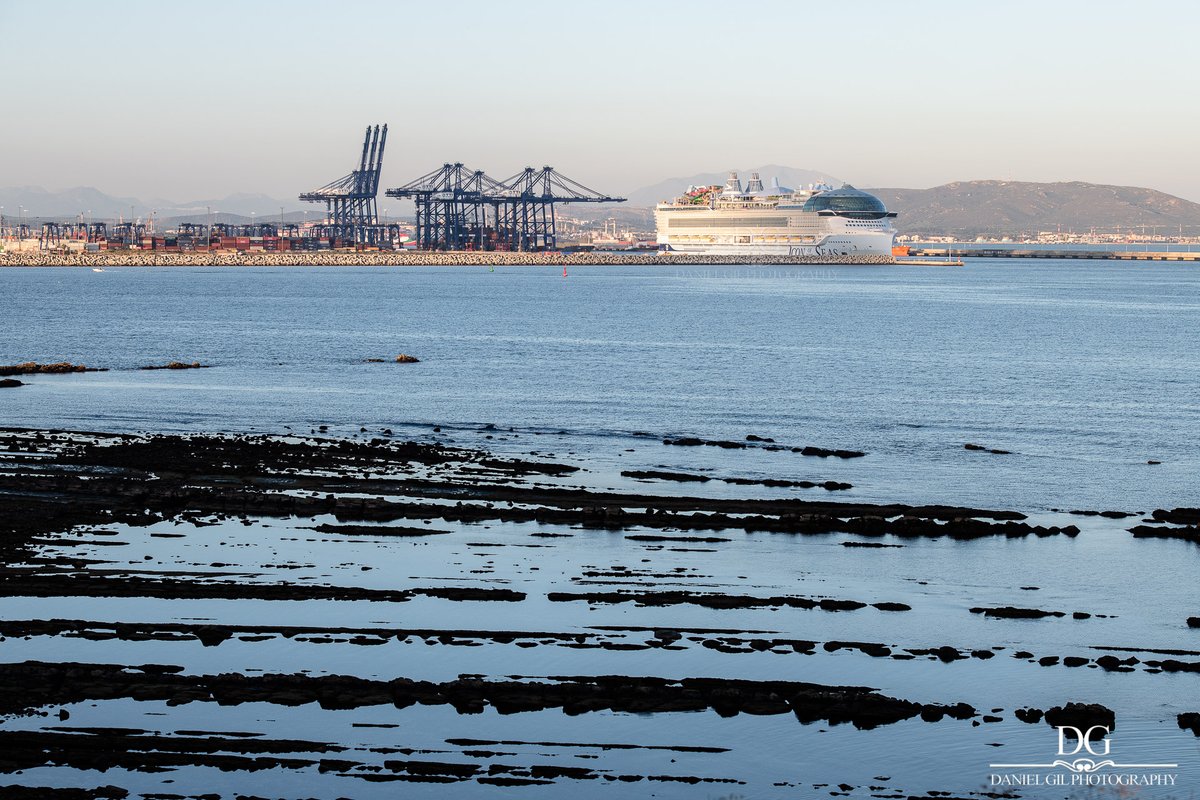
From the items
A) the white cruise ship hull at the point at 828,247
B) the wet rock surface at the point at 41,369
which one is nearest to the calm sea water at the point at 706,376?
the wet rock surface at the point at 41,369

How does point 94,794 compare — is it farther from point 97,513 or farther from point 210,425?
point 210,425

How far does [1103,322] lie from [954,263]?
80851mm

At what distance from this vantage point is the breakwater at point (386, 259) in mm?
133125

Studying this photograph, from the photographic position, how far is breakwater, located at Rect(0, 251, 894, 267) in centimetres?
13312

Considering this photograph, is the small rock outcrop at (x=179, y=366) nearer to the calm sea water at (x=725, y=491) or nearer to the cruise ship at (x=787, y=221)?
the calm sea water at (x=725, y=491)

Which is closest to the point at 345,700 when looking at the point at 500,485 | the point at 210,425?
the point at 500,485

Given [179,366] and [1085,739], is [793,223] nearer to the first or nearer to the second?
[179,366]

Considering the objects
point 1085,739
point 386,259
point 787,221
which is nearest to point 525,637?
point 1085,739

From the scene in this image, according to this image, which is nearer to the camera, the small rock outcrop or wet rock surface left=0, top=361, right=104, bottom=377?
wet rock surface left=0, top=361, right=104, bottom=377

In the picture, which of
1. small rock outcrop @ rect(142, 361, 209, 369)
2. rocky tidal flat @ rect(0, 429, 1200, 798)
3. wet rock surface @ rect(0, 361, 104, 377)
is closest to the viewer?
rocky tidal flat @ rect(0, 429, 1200, 798)

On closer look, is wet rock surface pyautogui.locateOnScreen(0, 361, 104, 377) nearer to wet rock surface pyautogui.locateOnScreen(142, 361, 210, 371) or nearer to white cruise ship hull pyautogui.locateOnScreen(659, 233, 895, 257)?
wet rock surface pyautogui.locateOnScreen(142, 361, 210, 371)

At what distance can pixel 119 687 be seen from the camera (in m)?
9.29

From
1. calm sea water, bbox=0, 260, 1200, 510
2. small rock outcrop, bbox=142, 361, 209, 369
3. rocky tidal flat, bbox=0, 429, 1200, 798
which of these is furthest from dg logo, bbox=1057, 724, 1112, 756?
small rock outcrop, bbox=142, 361, 209, 369

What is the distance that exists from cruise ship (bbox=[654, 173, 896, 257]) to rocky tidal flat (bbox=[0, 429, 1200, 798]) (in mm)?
115400
